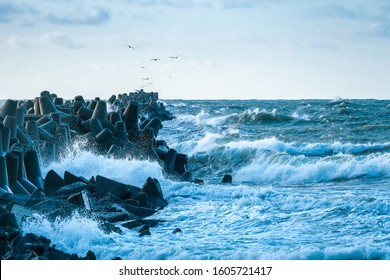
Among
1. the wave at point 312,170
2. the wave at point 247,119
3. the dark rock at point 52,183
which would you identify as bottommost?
the wave at point 312,170

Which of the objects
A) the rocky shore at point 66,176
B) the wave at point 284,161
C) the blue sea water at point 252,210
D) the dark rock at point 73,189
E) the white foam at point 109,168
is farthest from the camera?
the wave at point 284,161

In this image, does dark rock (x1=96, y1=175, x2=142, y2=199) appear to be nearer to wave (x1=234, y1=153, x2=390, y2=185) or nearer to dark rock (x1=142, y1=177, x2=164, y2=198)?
dark rock (x1=142, y1=177, x2=164, y2=198)

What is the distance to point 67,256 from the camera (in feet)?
24.7

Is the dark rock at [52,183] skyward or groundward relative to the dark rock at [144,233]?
skyward

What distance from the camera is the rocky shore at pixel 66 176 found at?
313 inches

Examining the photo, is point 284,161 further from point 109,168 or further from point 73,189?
point 73,189

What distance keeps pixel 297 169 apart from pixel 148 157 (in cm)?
423

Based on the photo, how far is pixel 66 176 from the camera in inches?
423

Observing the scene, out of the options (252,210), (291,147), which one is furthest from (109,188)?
(291,147)

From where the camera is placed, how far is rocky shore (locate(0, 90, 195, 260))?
26.0ft

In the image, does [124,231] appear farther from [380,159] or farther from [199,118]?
[199,118]

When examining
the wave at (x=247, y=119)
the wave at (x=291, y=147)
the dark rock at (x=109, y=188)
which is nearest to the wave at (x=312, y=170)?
the wave at (x=291, y=147)

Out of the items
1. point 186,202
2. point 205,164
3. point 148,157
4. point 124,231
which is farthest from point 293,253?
point 205,164

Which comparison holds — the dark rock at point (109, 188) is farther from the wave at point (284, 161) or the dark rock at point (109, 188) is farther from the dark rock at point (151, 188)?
the wave at point (284, 161)
